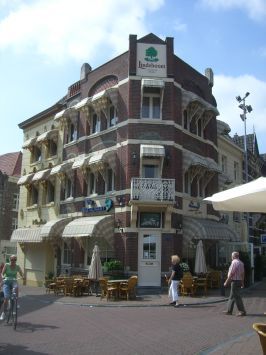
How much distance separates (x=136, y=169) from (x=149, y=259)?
4.64 metres

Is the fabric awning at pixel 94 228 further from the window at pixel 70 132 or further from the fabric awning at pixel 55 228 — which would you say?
the window at pixel 70 132

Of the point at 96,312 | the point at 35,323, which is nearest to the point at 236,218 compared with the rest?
the point at 96,312

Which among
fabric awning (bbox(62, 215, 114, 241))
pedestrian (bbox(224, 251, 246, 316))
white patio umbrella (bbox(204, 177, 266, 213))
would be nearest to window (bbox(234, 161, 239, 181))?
fabric awning (bbox(62, 215, 114, 241))

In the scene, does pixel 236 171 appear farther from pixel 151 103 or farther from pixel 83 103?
pixel 83 103

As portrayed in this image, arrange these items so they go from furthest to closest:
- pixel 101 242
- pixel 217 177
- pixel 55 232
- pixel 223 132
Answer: pixel 223 132, pixel 217 177, pixel 55 232, pixel 101 242

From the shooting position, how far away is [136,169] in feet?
75.5

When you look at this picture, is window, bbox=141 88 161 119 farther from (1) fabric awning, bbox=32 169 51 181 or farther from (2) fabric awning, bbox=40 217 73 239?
(1) fabric awning, bbox=32 169 51 181

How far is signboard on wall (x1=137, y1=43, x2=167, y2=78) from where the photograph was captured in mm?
24125

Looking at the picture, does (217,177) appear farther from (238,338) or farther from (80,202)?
(238,338)

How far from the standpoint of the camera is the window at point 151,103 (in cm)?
2412

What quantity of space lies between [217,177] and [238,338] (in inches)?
741

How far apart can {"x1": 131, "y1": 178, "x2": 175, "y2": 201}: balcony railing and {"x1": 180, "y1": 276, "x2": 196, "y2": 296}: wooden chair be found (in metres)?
4.34

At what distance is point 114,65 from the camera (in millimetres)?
25438

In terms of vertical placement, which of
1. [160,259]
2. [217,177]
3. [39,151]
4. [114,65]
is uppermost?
[114,65]
